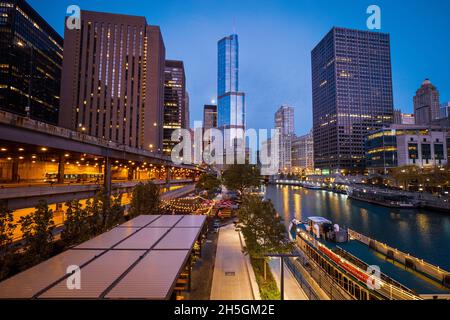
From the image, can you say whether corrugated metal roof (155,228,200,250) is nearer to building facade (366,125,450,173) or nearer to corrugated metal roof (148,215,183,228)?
corrugated metal roof (148,215,183,228)

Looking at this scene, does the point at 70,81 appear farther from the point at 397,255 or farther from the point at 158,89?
the point at 397,255

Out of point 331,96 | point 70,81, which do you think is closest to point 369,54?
point 331,96

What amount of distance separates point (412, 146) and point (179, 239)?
126 m

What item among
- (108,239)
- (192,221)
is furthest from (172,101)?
(108,239)

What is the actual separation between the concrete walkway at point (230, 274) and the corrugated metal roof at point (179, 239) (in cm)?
392

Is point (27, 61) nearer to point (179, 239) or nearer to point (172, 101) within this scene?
point (172, 101)

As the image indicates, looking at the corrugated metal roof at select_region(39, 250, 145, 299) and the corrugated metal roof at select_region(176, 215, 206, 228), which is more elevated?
the corrugated metal roof at select_region(39, 250, 145, 299)

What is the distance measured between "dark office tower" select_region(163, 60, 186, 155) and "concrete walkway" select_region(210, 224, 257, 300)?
15246 centimetres

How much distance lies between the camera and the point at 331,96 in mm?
163250

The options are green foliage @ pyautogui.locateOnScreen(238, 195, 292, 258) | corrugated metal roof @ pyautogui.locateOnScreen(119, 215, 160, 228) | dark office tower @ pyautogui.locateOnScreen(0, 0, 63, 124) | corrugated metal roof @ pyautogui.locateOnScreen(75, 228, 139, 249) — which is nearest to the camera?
corrugated metal roof @ pyautogui.locateOnScreen(75, 228, 139, 249)

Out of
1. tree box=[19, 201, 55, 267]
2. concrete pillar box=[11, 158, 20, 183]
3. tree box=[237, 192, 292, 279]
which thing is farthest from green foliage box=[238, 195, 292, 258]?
concrete pillar box=[11, 158, 20, 183]

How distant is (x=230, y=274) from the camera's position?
1703 cm

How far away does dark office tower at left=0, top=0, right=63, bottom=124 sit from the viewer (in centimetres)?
10162
